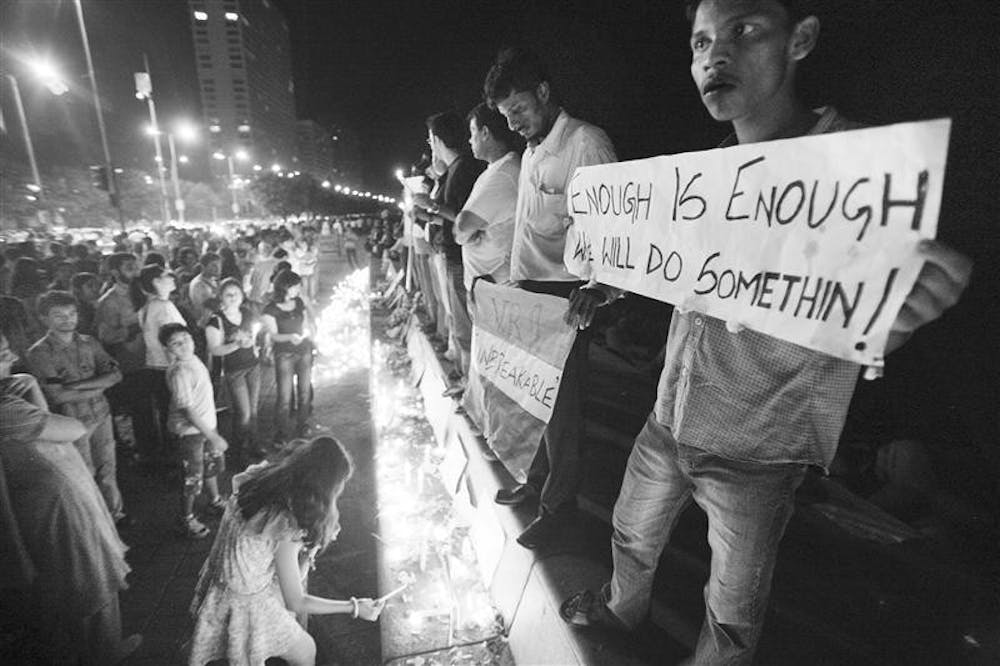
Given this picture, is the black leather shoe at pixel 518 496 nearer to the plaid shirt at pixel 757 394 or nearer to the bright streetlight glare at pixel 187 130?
the plaid shirt at pixel 757 394

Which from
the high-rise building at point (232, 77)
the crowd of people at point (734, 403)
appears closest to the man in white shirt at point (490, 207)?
the crowd of people at point (734, 403)

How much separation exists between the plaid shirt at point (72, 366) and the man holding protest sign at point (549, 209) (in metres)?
3.93

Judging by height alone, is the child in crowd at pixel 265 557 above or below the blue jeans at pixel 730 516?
below

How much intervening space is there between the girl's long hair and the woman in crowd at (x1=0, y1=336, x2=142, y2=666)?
1284 millimetres

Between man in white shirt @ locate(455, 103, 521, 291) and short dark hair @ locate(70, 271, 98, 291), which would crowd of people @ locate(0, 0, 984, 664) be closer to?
man in white shirt @ locate(455, 103, 521, 291)

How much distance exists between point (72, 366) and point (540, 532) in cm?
419

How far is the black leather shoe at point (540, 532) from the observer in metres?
3.02

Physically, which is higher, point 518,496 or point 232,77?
point 232,77

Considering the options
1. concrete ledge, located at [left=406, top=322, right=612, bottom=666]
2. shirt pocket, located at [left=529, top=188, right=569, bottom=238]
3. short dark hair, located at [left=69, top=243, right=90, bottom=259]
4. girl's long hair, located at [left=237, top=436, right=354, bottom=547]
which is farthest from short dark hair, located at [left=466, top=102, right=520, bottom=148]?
short dark hair, located at [left=69, top=243, right=90, bottom=259]

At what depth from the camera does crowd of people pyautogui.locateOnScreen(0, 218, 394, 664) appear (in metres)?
2.76

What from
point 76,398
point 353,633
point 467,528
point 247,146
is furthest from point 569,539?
point 247,146

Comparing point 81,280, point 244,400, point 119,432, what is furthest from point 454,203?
point 81,280

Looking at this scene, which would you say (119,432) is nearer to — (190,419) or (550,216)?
(190,419)

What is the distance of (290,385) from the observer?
6492 millimetres
